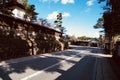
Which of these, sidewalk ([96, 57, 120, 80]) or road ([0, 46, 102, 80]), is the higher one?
road ([0, 46, 102, 80])

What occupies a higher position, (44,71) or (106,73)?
(44,71)

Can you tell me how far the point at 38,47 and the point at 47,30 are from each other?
9.76 metres

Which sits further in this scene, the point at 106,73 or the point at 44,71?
the point at 106,73

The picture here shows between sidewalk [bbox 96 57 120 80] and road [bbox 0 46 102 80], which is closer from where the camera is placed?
road [bbox 0 46 102 80]

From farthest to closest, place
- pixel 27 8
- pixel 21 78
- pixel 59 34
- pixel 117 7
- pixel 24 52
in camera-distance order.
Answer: pixel 59 34 → pixel 27 8 → pixel 24 52 → pixel 117 7 → pixel 21 78

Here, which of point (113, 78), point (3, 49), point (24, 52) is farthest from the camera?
point (24, 52)

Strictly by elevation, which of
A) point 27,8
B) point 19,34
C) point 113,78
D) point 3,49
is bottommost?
point 113,78

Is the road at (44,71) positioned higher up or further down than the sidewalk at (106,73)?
higher up

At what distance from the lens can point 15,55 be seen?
22.4 meters

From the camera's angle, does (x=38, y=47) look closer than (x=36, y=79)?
No

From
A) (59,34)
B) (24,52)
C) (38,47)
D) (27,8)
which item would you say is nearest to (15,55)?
(24,52)

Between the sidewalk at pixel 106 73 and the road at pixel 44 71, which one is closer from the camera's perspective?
the road at pixel 44 71

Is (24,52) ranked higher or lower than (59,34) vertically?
lower

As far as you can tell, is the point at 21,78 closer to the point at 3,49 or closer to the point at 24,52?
the point at 3,49
